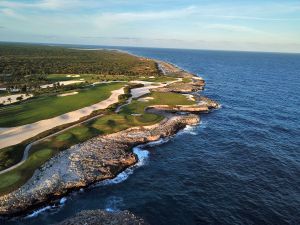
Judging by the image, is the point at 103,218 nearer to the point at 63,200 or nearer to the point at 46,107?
the point at 63,200

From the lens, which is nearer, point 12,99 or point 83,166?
point 83,166

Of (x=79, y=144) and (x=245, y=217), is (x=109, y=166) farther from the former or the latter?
(x=245, y=217)

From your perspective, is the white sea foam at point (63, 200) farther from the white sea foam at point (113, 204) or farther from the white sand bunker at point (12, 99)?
the white sand bunker at point (12, 99)

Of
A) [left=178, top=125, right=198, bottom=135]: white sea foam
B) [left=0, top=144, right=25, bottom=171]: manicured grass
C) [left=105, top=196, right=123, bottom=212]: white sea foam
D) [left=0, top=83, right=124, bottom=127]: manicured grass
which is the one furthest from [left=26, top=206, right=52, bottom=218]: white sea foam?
[left=178, top=125, right=198, bottom=135]: white sea foam

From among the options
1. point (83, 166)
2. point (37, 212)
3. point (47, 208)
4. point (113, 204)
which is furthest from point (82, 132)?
point (37, 212)

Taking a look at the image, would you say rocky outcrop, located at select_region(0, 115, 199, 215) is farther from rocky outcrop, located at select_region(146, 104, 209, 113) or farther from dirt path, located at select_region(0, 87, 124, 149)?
rocky outcrop, located at select_region(146, 104, 209, 113)

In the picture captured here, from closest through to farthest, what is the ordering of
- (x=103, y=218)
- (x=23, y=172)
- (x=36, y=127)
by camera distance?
(x=103, y=218) → (x=23, y=172) → (x=36, y=127)

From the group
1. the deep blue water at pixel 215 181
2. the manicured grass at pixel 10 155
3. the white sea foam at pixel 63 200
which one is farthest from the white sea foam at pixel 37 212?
the manicured grass at pixel 10 155
